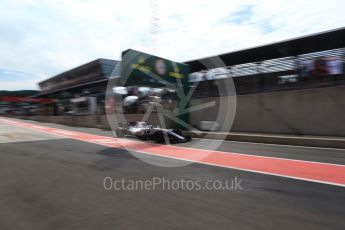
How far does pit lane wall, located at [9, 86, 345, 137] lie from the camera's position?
11859 mm

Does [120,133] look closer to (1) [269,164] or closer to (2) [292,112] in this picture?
(2) [292,112]

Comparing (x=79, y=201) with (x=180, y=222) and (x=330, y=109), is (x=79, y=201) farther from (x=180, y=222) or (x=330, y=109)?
(x=330, y=109)

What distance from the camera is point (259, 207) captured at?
4.22 meters


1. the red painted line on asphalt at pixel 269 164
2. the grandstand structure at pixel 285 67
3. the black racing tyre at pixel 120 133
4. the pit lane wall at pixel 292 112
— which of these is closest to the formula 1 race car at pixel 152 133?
the black racing tyre at pixel 120 133

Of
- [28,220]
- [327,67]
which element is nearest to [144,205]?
[28,220]

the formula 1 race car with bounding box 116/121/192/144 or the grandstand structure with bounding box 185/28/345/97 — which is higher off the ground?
the grandstand structure with bounding box 185/28/345/97

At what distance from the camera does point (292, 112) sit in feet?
43.3

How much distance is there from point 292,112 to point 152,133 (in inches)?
260

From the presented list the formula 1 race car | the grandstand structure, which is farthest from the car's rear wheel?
the grandstand structure

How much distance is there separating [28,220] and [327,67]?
1304 cm

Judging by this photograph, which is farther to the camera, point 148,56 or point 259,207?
point 148,56

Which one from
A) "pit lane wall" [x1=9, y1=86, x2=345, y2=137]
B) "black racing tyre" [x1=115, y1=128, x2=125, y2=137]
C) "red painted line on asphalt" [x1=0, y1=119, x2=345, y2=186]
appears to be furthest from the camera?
"black racing tyre" [x1=115, y1=128, x2=125, y2=137]

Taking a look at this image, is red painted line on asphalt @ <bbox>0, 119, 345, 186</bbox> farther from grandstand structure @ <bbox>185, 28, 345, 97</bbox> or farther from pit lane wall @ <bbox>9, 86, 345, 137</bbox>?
grandstand structure @ <bbox>185, 28, 345, 97</bbox>

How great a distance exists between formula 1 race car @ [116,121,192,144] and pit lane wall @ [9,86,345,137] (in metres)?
3.72
